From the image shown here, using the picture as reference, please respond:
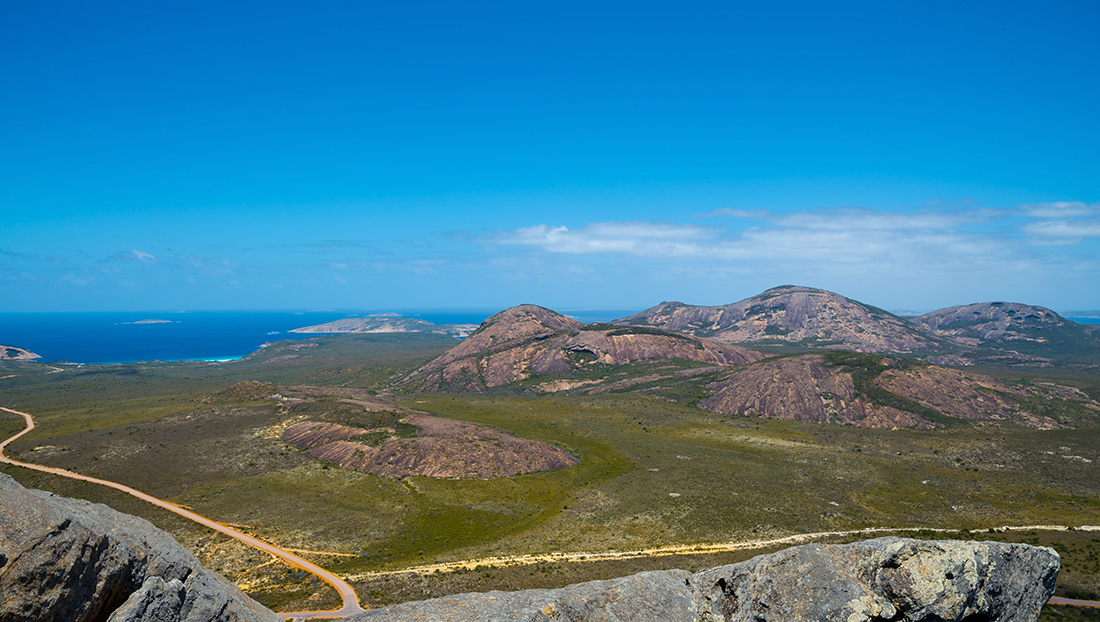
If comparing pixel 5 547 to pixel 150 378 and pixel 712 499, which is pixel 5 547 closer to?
pixel 712 499

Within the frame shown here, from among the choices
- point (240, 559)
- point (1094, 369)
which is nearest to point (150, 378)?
point (240, 559)

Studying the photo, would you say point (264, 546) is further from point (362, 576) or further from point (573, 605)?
point (573, 605)

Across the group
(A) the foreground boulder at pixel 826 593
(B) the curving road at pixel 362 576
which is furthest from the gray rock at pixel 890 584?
(B) the curving road at pixel 362 576

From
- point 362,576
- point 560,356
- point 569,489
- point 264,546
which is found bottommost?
point 569,489

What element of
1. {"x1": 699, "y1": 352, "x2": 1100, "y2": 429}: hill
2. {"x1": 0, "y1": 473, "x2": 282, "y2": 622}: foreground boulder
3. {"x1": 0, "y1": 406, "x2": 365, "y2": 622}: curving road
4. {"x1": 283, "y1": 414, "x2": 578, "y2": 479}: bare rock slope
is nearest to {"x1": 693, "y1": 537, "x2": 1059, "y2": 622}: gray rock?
{"x1": 0, "y1": 473, "x2": 282, "y2": 622}: foreground boulder

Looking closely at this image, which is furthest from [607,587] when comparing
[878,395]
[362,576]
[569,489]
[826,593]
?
[878,395]

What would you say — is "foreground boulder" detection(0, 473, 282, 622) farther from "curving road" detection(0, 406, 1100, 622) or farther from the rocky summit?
"curving road" detection(0, 406, 1100, 622)

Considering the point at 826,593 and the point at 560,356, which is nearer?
the point at 826,593

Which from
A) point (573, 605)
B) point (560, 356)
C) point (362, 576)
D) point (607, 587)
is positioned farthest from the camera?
point (560, 356)

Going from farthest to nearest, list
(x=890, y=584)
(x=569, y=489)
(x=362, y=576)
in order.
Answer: (x=569, y=489) → (x=362, y=576) → (x=890, y=584)
